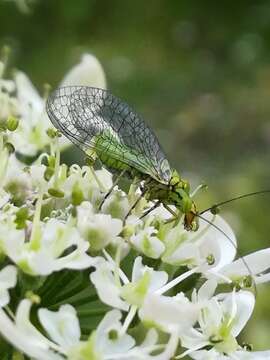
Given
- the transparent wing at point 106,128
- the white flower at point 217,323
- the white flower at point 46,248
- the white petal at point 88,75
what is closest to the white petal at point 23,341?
the white flower at point 46,248

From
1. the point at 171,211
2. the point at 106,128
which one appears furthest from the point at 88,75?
the point at 171,211

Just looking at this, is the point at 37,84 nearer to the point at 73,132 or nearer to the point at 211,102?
the point at 211,102

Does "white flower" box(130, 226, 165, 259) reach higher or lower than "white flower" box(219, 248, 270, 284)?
lower

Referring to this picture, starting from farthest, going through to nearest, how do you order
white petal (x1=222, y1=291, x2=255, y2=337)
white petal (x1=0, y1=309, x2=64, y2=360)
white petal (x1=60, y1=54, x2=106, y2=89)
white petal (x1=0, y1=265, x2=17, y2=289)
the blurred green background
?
the blurred green background → white petal (x1=60, y1=54, x2=106, y2=89) → white petal (x1=222, y1=291, x2=255, y2=337) → white petal (x1=0, y1=265, x2=17, y2=289) → white petal (x1=0, y1=309, x2=64, y2=360)

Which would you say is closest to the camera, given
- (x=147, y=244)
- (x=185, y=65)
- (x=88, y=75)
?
(x=147, y=244)

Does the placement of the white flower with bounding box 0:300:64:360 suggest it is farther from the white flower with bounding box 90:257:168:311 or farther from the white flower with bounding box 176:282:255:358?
the white flower with bounding box 176:282:255:358

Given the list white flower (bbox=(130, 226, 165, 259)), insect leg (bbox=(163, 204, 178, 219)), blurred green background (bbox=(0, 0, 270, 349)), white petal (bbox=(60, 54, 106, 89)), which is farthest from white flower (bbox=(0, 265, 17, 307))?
blurred green background (bbox=(0, 0, 270, 349))

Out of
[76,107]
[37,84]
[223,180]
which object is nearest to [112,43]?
[37,84]

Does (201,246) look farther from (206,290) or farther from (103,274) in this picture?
(103,274)
